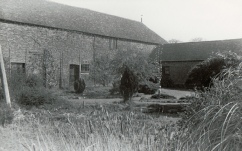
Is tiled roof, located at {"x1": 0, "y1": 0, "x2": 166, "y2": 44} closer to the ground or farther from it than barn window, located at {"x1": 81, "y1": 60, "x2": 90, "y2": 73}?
farther from it

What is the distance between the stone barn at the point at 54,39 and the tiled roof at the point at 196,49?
15.7ft

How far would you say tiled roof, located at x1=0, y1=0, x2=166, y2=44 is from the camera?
945 inches

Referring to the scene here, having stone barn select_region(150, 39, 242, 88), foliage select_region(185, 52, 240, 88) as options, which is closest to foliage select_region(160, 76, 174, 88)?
stone barn select_region(150, 39, 242, 88)

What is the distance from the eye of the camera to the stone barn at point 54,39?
2314 cm

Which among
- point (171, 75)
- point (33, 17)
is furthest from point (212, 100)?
point (171, 75)

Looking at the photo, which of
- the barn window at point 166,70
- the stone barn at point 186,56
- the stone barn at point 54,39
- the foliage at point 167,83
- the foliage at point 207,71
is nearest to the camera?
the foliage at point 207,71

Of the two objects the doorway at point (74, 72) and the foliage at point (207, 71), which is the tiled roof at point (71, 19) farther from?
the foliage at point (207, 71)

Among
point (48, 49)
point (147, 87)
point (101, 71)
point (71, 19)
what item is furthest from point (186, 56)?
point (48, 49)

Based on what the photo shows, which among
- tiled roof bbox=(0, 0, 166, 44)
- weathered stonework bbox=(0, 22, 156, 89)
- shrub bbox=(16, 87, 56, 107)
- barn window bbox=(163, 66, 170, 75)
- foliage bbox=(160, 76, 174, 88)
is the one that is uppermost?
tiled roof bbox=(0, 0, 166, 44)

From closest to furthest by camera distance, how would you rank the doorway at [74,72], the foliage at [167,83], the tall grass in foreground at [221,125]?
the tall grass in foreground at [221,125]
the doorway at [74,72]
the foliage at [167,83]

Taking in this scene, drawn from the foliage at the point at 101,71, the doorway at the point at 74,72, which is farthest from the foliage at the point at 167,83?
the doorway at the point at 74,72

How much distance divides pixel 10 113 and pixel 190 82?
9.83 metres

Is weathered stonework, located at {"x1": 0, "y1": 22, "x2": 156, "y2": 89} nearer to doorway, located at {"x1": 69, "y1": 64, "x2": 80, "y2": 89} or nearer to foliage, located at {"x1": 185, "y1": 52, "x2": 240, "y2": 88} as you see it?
doorway, located at {"x1": 69, "y1": 64, "x2": 80, "y2": 89}

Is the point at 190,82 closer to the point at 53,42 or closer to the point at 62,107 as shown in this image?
the point at 62,107
